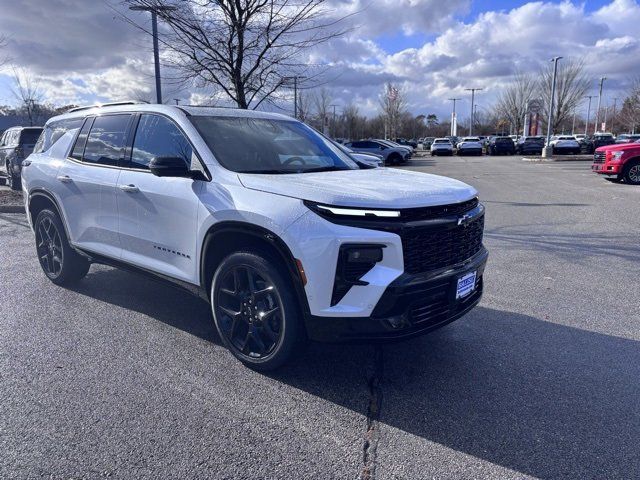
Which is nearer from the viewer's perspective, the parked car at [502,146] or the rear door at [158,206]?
the rear door at [158,206]

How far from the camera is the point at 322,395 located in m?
3.28

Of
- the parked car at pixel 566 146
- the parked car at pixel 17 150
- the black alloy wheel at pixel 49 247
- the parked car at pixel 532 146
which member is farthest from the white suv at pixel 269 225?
the parked car at pixel 532 146

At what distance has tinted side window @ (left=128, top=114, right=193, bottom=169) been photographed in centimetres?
398

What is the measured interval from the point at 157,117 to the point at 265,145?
974mm

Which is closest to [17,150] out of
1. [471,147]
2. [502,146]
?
[471,147]

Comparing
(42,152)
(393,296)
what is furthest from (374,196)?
(42,152)

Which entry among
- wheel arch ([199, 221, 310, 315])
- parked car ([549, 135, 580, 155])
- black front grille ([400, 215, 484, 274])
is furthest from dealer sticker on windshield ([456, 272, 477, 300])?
parked car ([549, 135, 580, 155])

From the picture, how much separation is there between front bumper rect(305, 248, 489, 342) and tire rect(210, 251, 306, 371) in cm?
18

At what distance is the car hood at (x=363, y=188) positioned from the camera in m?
3.04

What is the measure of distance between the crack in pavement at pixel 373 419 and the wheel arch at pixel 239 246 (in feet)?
2.41

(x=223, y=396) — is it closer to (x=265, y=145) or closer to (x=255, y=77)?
(x=265, y=145)

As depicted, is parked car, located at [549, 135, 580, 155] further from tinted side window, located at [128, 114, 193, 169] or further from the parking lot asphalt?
tinted side window, located at [128, 114, 193, 169]

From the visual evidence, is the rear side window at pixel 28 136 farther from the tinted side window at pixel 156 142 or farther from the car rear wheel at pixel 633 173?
the car rear wheel at pixel 633 173

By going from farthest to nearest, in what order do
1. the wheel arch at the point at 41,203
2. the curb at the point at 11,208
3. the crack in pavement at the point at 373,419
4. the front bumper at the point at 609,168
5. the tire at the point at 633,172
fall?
the front bumper at the point at 609,168 → the tire at the point at 633,172 → the curb at the point at 11,208 → the wheel arch at the point at 41,203 → the crack in pavement at the point at 373,419
